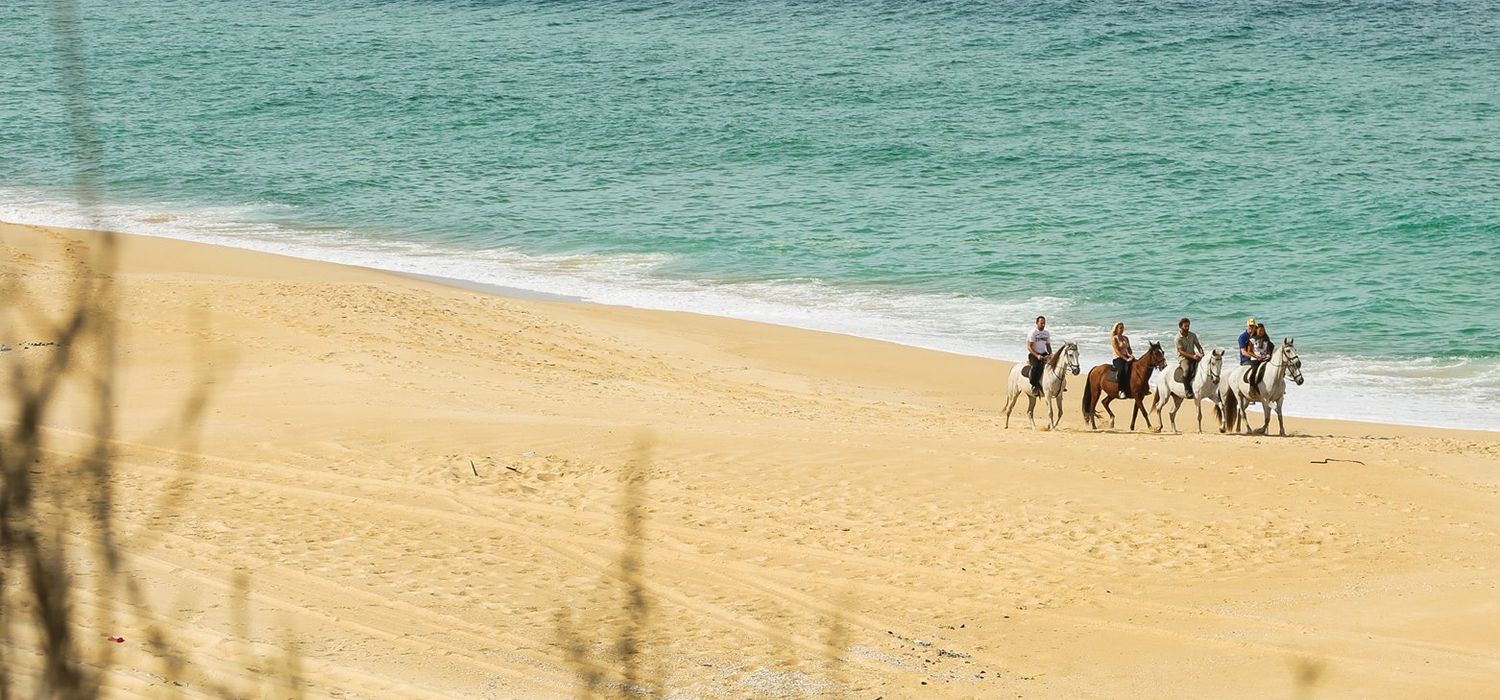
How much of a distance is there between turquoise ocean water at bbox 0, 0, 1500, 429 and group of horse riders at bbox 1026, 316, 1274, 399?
2846 mm

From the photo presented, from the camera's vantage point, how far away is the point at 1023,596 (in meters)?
12.8

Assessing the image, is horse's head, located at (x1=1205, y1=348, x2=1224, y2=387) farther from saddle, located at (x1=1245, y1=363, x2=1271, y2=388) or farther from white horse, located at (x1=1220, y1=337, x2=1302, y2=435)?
saddle, located at (x1=1245, y1=363, x2=1271, y2=388)

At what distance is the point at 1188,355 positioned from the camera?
20.3 meters

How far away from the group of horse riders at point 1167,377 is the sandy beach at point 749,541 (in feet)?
2.19

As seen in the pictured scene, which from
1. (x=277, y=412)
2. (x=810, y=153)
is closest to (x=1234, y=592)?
(x=277, y=412)

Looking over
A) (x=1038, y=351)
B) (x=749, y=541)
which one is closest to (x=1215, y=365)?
(x=1038, y=351)

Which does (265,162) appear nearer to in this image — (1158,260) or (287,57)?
(287,57)

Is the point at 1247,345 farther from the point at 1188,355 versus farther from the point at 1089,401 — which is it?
the point at 1089,401

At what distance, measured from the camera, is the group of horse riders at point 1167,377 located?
64.1ft

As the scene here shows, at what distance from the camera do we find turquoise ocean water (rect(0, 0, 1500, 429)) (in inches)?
1153

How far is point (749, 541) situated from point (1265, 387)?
352 inches

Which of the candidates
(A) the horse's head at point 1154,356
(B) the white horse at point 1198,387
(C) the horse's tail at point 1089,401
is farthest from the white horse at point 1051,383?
(B) the white horse at point 1198,387

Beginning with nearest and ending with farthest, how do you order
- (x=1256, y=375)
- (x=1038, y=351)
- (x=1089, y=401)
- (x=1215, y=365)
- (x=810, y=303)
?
(x=1256, y=375) → (x=1215, y=365) → (x=1038, y=351) → (x=1089, y=401) → (x=810, y=303)

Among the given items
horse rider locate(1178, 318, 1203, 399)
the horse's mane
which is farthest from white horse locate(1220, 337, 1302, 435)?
the horse's mane
